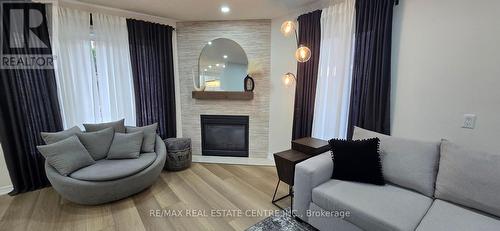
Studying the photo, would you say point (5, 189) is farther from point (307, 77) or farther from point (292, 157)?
point (307, 77)

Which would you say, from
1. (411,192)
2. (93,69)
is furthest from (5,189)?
(411,192)

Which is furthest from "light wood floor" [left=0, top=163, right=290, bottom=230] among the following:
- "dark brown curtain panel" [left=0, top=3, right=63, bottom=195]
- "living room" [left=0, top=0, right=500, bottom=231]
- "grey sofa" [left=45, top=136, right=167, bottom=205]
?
"dark brown curtain panel" [left=0, top=3, right=63, bottom=195]

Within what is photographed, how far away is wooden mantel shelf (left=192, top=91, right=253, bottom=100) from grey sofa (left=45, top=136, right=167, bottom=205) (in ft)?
4.73

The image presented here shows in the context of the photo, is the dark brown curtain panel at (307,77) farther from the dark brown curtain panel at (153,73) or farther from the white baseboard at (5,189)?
the white baseboard at (5,189)

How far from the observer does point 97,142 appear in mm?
2711

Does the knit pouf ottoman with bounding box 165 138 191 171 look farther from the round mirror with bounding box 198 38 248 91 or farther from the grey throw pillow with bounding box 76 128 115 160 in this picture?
the round mirror with bounding box 198 38 248 91

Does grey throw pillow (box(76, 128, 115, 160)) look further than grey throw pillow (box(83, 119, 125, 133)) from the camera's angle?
No

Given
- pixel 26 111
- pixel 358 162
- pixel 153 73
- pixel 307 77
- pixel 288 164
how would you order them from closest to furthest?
1. pixel 358 162
2. pixel 288 164
3. pixel 26 111
4. pixel 307 77
5. pixel 153 73

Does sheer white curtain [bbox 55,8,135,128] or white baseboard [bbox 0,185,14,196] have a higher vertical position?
sheer white curtain [bbox 55,8,135,128]

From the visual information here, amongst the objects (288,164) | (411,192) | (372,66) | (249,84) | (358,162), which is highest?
(372,66)

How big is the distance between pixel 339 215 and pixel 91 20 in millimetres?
3736

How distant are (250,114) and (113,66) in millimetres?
2202

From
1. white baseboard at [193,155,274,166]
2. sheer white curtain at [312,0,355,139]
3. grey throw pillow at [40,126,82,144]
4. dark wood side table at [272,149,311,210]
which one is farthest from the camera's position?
white baseboard at [193,155,274,166]

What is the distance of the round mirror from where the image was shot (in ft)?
11.9
